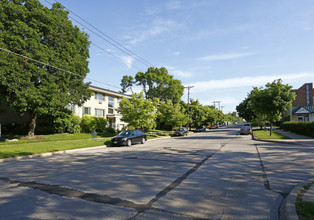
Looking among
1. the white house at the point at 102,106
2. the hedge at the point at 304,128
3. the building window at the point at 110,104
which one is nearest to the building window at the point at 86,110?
the white house at the point at 102,106

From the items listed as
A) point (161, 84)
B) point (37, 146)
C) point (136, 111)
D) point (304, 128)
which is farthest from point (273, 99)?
point (161, 84)

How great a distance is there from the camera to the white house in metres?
33.7

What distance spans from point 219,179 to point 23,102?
18.2m

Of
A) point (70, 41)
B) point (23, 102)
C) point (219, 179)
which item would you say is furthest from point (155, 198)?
point (70, 41)

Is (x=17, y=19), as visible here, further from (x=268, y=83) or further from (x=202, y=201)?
(x=268, y=83)

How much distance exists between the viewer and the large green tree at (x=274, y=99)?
2456 centimetres

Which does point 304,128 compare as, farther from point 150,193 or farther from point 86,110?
point 86,110

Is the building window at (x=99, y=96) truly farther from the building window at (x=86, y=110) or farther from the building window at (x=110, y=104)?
the building window at (x=86, y=110)

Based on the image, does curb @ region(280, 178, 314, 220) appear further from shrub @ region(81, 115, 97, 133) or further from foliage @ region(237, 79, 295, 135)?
shrub @ region(81, 115, 97, 133)

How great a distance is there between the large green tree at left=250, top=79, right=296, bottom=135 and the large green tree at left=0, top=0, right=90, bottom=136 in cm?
2139

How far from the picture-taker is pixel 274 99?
→ 24672mm

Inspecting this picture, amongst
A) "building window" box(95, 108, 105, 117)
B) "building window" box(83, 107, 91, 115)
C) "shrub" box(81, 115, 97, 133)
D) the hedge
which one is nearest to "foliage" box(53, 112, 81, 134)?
"shrub" box(81, 115, 97, 133)

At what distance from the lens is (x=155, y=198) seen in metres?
4.75

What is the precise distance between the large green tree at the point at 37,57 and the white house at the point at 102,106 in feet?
31.0
